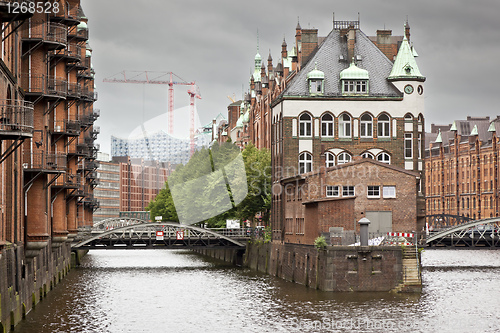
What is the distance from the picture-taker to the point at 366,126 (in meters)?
72.7

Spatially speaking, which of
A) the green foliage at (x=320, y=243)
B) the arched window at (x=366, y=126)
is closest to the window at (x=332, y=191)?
the green foliage at (x=320, y=243)

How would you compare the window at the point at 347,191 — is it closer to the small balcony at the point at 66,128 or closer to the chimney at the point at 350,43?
A: the chimney at the point at 350,43

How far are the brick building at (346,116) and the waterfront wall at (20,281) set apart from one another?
22276 mm

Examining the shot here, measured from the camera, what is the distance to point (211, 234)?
86500mm

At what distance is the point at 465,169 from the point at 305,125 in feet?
335

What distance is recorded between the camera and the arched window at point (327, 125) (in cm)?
7219

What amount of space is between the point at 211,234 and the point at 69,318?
43337mm

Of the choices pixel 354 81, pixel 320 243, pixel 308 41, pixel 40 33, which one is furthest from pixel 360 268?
pixel 308 41

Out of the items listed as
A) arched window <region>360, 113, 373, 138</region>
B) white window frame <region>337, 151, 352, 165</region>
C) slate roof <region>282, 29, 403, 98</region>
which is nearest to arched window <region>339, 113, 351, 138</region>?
arched window <region>360, 113, 373, 138</region>

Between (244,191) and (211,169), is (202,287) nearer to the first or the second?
(244,191)

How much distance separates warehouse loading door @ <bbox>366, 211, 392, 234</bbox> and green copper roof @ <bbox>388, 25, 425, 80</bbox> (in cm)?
1762

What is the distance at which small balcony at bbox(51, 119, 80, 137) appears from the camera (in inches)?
2334

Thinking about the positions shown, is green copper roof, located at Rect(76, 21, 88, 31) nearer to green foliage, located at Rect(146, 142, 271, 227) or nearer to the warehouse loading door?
green foliage, located at Rect(146, 142, 271, 227)

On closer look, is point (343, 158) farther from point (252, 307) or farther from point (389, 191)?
point (252, 307)
